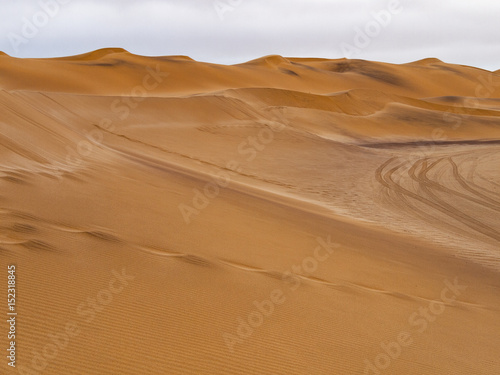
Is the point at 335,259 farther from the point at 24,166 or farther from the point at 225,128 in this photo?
the point at 225,128

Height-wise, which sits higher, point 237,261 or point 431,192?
point 431,192

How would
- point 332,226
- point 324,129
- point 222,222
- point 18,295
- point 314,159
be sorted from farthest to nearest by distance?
point 324,129 < point 314,159 < point 332,226 < point 222,222 < point 18,295

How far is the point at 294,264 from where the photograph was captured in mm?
6773

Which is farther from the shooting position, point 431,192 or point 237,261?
point 431,192

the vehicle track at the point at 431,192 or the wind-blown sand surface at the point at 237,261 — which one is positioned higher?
the vehicle track at the point at 431,192

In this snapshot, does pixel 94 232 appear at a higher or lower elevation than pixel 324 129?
lower

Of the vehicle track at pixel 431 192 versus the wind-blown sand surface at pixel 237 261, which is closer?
the wind-blown sand surface at pixel 237 261

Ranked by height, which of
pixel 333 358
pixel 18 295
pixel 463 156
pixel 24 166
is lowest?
pixel 333 358

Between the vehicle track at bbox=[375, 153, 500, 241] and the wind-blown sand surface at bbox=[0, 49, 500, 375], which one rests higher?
the vehicle track at bbox=[375, 153, 500, 241]

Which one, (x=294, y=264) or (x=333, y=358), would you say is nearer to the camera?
(x=333, y=358)

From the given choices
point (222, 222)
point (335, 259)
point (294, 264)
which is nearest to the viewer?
point (294, 264)

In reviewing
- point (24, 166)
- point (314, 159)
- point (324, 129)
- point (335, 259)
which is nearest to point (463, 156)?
point (314, 159)

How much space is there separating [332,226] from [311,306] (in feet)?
13.6

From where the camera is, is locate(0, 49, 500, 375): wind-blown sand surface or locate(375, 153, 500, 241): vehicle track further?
locate(375, 153, 500, 241): vehicle track
